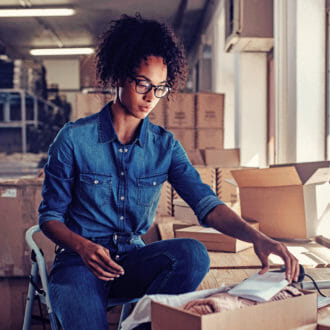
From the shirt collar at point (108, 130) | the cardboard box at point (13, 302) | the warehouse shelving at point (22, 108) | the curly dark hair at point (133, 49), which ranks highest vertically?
the warehouse shelving at point (22, 108)

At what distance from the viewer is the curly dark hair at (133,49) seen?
1456 millimetres

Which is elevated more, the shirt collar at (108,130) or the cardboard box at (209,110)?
the cardboard box at (209,110)

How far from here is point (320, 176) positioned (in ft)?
7.19

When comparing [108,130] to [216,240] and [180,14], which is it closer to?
[216,240]

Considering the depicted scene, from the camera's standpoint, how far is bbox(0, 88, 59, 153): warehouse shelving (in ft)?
24.3

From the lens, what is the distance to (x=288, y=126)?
9.07 ft

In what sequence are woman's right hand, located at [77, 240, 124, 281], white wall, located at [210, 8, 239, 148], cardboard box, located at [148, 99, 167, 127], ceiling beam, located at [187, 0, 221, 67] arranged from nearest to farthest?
1. woman's right hand, located at [77, 240, 124, 281]
2. cardboard box, located at [148, 99, 167, 127]
3. white wall, located at [210, 8, 239, 148]
4. ceiling beam, located at [187, 0, 221, 67]

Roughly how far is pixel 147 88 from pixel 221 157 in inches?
89.8

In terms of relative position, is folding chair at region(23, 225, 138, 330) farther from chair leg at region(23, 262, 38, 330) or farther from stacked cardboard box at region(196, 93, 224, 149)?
stacked cardboard box at region(196, 93, 224, 149)

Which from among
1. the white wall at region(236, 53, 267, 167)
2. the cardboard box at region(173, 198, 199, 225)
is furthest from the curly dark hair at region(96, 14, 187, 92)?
the white wall at region(236, 53, 267, 167)

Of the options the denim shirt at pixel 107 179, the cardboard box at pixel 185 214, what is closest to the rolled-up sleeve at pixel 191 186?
the denim shirt at pixel 107 179

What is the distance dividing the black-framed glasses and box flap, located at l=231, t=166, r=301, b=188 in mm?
1006

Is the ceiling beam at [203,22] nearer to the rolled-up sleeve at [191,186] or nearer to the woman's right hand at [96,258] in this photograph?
the rolled-up sleeve at [191,186]

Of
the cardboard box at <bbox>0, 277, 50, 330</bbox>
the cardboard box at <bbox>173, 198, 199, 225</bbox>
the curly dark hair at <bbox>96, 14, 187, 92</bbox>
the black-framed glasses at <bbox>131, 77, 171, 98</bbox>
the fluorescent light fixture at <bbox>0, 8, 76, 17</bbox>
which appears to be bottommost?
the cardboard box at <bbox>0, 277, 50, 330</bbox>
